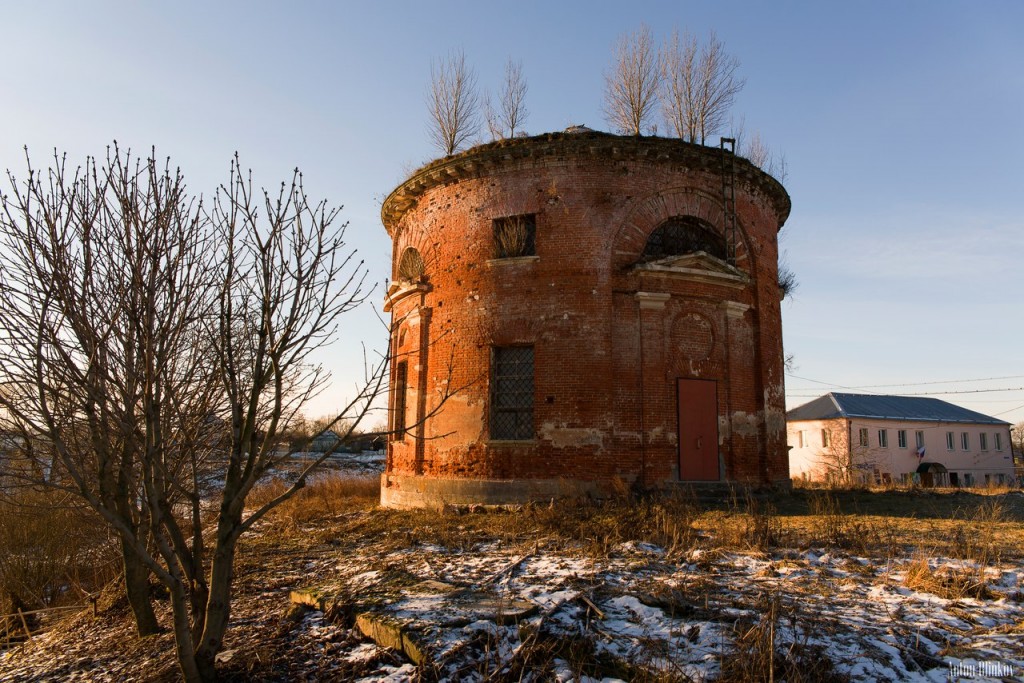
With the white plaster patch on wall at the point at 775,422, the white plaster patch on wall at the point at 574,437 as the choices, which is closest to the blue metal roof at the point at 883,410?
the white plaster patch on wall at the point at 775,422

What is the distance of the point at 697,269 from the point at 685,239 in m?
1.12

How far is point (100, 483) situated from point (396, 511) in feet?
26.7

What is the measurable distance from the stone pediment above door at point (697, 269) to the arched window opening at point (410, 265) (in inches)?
215

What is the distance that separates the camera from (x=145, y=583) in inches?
230

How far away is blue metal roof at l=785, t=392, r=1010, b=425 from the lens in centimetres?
3425

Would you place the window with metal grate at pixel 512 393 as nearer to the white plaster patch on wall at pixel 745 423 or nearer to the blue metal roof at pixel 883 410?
the white plaster patch on wall at pixel 745 423

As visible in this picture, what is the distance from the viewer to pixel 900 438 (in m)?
34.9

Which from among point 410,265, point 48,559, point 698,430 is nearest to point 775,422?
point 698,430

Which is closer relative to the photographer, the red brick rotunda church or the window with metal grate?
the red brick rotunda church

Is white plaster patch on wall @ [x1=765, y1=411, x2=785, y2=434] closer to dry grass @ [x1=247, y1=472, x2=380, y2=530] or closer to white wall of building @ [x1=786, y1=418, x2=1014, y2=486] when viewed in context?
dry grass @ [x1=247, y1=472, x2=380, y2=530]

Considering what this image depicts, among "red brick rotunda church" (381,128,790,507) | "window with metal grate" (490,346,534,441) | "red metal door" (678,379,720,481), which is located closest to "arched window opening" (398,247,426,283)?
"red brick rotunda church" (381,128,790,507)

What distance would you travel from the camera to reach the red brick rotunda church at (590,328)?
39.8ft

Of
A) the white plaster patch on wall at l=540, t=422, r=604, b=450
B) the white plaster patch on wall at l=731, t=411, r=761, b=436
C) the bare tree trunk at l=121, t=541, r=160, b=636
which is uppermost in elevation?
the white plaster patch on wall at l=731, t=411, r=761, b=436

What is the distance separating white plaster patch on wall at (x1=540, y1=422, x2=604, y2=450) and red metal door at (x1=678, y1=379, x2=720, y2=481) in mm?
1775
